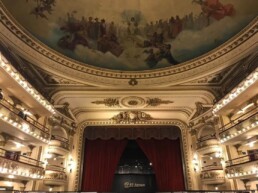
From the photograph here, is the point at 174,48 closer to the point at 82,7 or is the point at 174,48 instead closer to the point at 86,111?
the point at 82,7

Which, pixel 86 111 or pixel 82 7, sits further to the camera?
pixel 86 111

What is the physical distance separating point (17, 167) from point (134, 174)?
10.00 meters

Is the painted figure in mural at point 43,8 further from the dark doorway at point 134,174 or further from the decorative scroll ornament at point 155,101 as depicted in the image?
the dark doorway at point 134,174

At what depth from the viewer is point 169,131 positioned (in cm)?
1695

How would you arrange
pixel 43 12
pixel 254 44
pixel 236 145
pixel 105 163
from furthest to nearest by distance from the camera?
1. pixel 105 163
2. pixel 236 145
3. pixel 43 12
4. pixel 254 44

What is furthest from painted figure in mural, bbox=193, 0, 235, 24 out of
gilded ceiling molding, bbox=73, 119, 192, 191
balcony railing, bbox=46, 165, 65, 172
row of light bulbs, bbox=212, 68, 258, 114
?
balcony railing, bbox=46, 165, 65, 172

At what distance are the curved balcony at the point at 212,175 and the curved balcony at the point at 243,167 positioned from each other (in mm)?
1179

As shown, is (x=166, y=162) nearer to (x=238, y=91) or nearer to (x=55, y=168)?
(x=55, y=168)

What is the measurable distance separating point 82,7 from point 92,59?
2979 mm

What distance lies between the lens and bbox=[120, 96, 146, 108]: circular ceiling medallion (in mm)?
14809

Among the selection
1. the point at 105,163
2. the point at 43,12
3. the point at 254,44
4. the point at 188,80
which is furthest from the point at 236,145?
the point at 43,12

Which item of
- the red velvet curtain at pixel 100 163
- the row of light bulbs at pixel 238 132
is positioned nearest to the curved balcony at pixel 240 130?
the row of light bulbs at pixel 238 132

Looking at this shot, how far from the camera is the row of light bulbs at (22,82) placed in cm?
872

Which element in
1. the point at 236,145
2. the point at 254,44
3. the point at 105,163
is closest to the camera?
the point at 254,44
